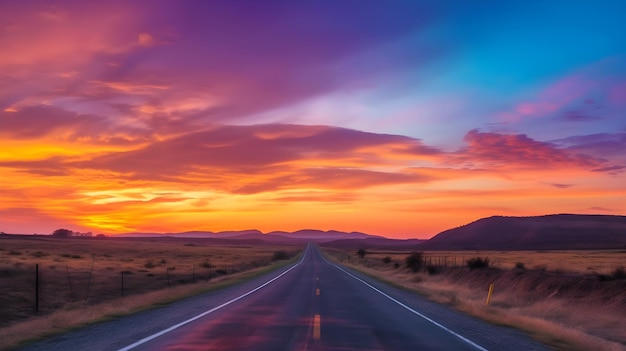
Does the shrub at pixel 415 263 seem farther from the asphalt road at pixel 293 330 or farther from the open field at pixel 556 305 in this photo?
the asphalt road at pixel 293 330

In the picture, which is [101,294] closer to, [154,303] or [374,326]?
[154,303]

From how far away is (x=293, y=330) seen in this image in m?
14.8

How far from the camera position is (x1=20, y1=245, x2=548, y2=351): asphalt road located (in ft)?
40.8

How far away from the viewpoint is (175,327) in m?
15.2

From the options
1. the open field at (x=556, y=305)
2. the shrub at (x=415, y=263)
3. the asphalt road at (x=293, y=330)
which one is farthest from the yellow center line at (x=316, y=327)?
the shrub at (x=415, y=263)

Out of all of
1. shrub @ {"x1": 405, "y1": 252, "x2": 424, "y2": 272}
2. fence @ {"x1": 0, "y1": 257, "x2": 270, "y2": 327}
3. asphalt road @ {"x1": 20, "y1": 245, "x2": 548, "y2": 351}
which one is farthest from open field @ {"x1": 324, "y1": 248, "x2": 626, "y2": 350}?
fence @ {"x1": 0, "y1": 257, "x2": 270, "y2": 327}

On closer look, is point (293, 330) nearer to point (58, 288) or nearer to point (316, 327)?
point (316, 327)

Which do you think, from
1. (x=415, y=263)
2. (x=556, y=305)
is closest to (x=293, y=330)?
(x=556, y=305)

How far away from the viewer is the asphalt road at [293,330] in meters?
12.4

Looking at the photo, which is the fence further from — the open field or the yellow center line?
the open field

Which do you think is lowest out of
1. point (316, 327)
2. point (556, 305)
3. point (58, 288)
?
point (556, 305)

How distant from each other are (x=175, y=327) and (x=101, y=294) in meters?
17.9

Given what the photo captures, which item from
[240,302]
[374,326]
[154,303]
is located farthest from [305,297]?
[374,326]

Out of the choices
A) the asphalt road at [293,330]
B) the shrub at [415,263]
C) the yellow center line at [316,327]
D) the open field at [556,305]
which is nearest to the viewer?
the asphalt road at [293,330]
